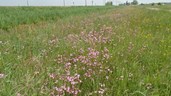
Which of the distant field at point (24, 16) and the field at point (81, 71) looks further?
the distant field at point (24, 16)

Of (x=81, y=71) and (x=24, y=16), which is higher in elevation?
(x=81, y=71)

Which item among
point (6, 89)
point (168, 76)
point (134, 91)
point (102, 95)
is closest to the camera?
point (6, 89)

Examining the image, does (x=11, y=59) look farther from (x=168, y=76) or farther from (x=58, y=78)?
(x=168, y=76)

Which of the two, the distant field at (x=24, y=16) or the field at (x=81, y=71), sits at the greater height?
the field at (x=81, y=71)

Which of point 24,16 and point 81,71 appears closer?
point 81,71

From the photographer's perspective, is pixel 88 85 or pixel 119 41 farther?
pixel 119 41

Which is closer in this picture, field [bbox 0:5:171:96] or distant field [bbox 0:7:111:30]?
field [bbox 0:5:171:96]

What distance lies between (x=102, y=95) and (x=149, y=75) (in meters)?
1.23

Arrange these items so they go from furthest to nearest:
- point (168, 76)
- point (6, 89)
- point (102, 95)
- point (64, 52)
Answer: point (64, 52) → point (168, 76) → point (102, 95) → point (6, 89)

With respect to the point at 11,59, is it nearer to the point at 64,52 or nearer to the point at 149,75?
the point at 64,52

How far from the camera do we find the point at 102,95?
3.27m

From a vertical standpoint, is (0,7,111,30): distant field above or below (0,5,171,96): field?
below

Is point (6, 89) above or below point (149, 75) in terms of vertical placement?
above

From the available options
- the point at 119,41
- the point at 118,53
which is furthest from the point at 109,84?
the point at 119,41
